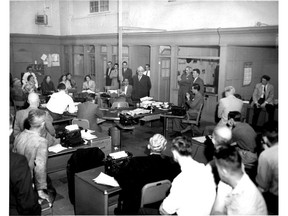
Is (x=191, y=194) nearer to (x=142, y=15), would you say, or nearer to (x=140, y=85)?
(x=140, y=85)

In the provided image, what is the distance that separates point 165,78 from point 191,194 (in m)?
10.1

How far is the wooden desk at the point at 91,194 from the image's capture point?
3738 millimetres

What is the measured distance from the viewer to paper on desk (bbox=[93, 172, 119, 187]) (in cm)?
382

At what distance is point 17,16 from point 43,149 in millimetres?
14637

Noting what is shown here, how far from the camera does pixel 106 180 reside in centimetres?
388

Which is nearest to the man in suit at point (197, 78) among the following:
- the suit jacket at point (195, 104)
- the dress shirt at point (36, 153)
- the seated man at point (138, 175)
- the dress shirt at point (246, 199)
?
the suit jacket at point (195, 104)

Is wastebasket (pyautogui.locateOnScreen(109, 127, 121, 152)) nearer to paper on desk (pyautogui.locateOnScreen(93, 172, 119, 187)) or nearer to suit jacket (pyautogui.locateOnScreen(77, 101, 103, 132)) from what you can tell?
suit jacket (pyautogui.locateOnScreen(77, 101, 103, 132))

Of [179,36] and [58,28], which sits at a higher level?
[58,28]

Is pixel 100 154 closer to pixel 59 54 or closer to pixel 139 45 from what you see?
pixel 139 45

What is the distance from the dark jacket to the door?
1028 cm

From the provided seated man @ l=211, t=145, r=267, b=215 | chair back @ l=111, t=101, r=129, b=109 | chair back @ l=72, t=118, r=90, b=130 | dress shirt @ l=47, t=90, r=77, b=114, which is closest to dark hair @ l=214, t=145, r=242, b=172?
seated man @ l=211, t=145, r=267, b=215

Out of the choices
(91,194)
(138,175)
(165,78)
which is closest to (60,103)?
(91,194)
